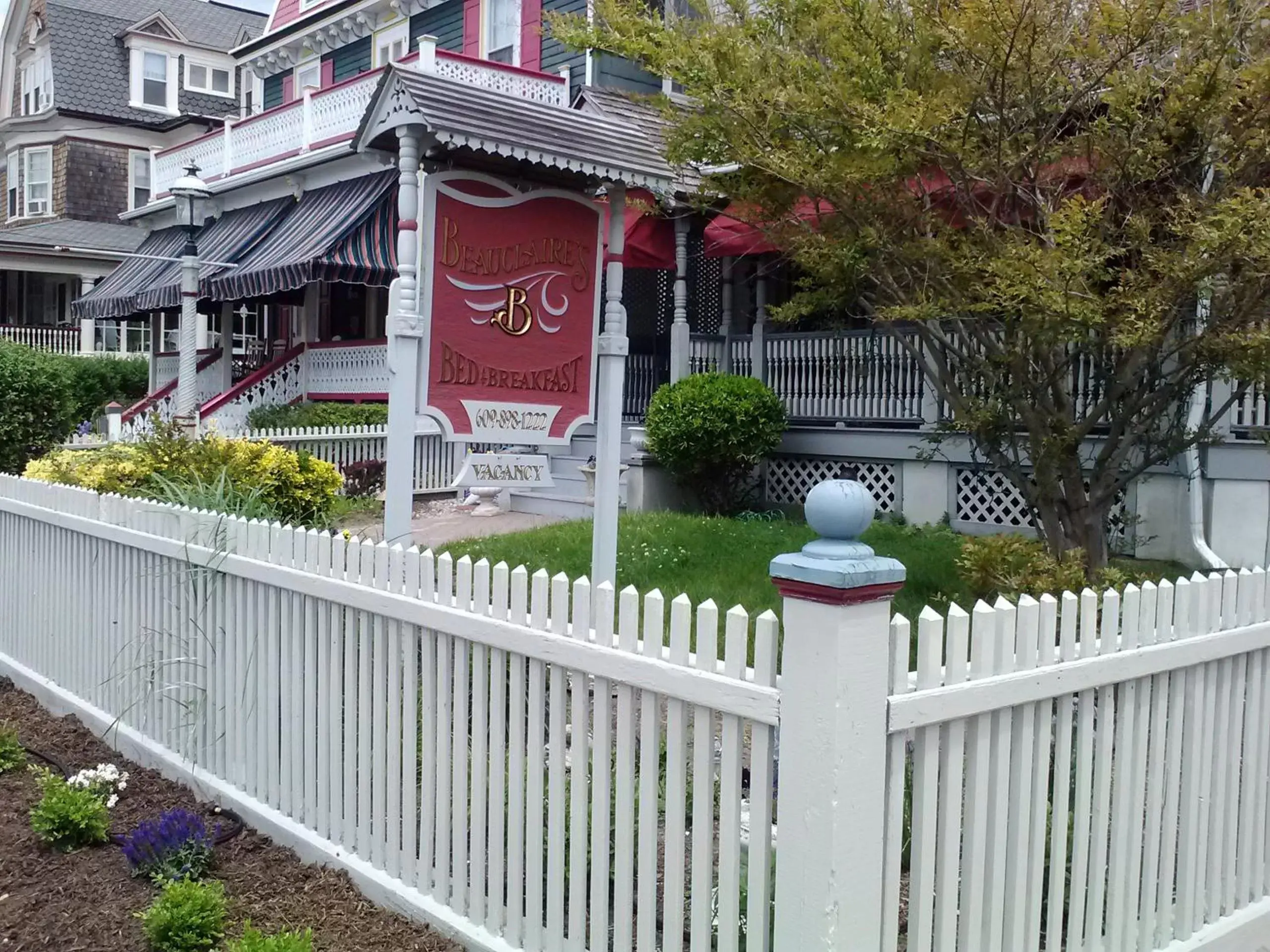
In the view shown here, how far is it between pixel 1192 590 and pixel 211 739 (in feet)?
13.5

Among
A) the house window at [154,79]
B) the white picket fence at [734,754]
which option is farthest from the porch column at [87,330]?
the white picket fence at [734,754]

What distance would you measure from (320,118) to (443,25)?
392cm

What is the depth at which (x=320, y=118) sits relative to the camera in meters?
18.6

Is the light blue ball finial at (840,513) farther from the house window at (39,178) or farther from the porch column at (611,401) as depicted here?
the house window at (39,178)

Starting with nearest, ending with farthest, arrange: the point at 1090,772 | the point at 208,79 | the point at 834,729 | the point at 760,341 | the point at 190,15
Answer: the point at 834,729 < the point at 1090,772 < the point at 760,341 < the point at 208,79 < the point at 190,15

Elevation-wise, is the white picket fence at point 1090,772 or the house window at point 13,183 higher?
the house window at point 13,183

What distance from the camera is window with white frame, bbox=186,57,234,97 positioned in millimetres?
32438

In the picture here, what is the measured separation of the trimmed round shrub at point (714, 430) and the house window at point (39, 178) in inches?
992

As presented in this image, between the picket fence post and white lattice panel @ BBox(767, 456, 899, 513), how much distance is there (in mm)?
9060

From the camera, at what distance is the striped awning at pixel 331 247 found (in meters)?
15.5

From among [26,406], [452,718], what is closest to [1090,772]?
[452,718]

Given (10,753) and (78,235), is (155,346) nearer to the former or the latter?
(78,235)

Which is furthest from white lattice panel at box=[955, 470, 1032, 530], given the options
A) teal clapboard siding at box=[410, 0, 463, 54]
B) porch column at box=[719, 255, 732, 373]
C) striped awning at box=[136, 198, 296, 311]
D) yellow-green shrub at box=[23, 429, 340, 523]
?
teal clapboard siding at box=[410, 0, 463, 54]

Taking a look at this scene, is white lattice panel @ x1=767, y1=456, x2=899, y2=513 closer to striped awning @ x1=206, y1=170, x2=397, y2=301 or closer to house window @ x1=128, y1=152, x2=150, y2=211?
striped awning @ x1=206, y1=170, x2=397, y2=301
